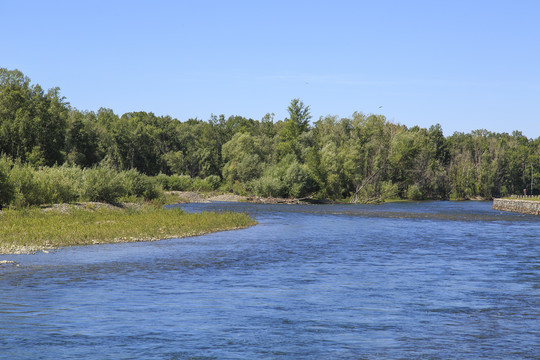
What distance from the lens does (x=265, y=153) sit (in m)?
148

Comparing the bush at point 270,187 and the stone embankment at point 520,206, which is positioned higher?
the bush at point 270,187

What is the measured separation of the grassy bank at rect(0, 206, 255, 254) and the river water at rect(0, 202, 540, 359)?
232cm

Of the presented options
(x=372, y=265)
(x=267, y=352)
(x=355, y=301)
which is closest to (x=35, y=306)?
(x=267, y=352)

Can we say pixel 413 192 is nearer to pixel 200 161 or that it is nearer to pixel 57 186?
pixel 200 161

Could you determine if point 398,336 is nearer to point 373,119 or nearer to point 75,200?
point 75,200

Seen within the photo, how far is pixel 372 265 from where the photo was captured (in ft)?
106

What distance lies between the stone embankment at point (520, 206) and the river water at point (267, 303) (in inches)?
2452

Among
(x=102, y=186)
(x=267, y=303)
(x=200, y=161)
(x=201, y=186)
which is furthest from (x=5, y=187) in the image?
(x=200, y=161)

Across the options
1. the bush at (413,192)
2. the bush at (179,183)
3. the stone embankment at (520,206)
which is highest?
the bush at (179,183)

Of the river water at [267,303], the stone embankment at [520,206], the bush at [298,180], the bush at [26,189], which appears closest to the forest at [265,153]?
the bush at [298,180]

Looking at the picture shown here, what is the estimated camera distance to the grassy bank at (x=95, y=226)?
35969mm

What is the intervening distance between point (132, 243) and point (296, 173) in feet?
257

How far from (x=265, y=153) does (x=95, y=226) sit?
106135 mm

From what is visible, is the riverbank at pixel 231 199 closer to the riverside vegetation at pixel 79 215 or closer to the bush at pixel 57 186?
the riverside vegetation at pixel 79 215
